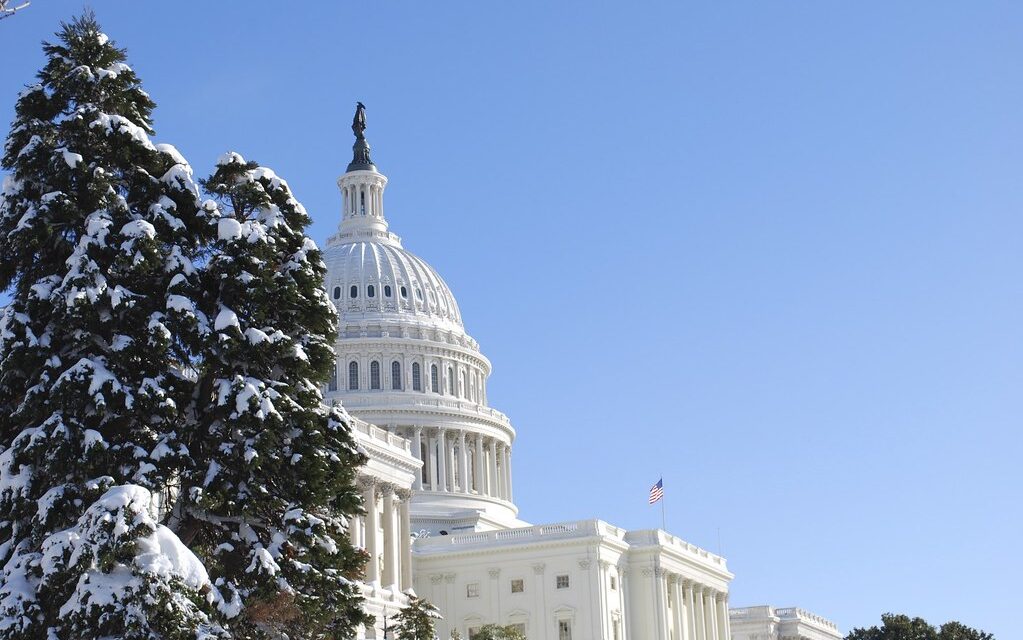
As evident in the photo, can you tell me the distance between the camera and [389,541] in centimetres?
10481

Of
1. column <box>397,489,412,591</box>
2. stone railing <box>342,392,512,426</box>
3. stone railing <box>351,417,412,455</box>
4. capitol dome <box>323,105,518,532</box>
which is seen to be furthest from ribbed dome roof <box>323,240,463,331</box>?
column <box>397,489,412,591</box>

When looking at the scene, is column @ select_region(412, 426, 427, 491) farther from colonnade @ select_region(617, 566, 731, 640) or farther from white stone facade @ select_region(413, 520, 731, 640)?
colonnade @ select_region(617, 566, 731, 640)

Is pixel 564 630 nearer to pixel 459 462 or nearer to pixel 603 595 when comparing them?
pixel 603 595

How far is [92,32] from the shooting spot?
3816 cm

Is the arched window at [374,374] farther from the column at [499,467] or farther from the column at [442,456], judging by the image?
the column at [499,467]

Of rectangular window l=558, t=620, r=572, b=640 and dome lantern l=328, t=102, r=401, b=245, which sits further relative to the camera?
dome lantern l=328, t=102, r=401, b=245

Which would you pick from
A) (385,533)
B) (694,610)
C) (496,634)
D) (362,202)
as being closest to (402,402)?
(362,202)

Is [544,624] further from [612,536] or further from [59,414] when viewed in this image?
[59,414]

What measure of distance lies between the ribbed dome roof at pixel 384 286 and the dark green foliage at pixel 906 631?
5155cm

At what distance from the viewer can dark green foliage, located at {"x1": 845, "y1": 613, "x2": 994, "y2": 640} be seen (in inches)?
5197

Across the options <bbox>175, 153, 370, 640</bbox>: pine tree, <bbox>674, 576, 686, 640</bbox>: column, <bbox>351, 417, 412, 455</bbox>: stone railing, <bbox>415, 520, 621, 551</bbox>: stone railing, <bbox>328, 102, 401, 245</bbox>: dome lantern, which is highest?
<bbox>328, 102, 401, 245</bbox>: dome lantern

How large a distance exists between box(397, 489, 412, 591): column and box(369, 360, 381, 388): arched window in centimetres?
4491

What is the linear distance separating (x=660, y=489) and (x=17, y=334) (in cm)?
9966

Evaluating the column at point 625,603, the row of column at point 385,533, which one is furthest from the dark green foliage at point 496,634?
the column at point 625,603
